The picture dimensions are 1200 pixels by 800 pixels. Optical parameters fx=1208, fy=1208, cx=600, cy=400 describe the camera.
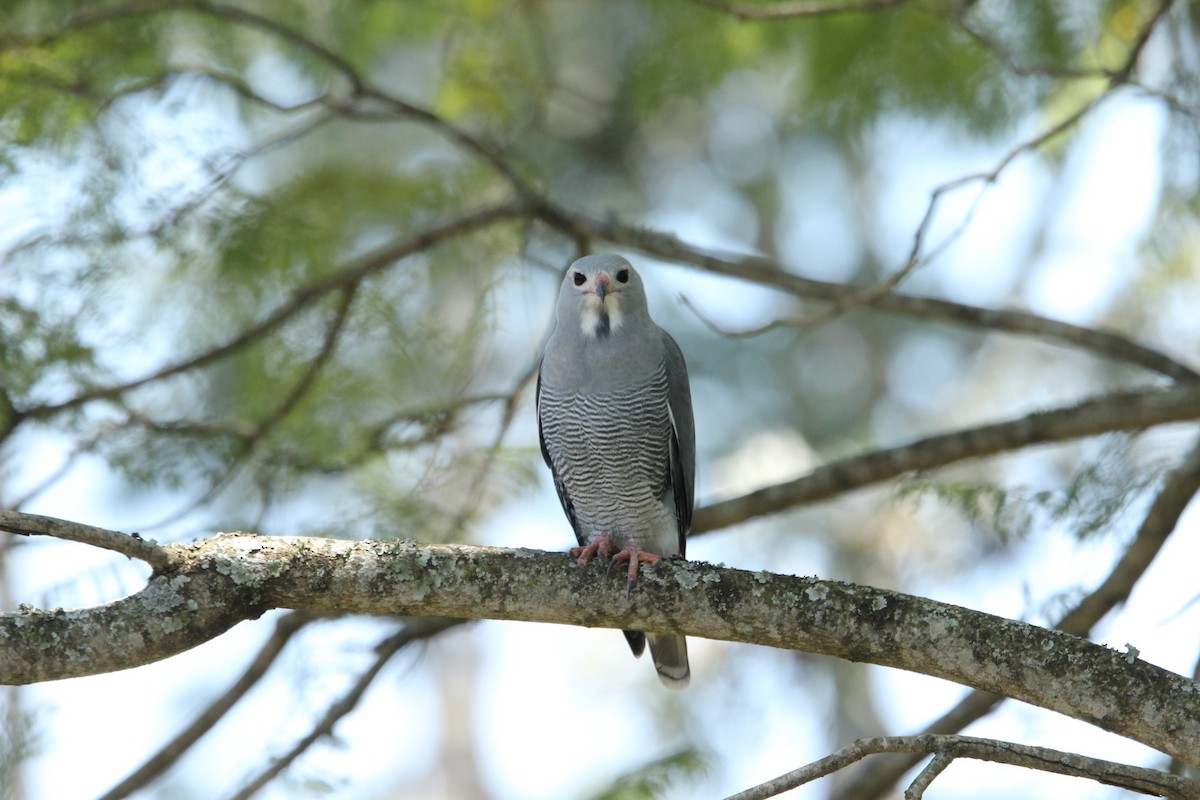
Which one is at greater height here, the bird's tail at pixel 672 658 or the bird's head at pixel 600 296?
the bird's head at pixel 600 296

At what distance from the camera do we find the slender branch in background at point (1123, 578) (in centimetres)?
475

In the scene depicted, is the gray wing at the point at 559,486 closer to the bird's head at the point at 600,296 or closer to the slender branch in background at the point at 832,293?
the bird's head at the point at 600,296

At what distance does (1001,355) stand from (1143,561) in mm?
6251

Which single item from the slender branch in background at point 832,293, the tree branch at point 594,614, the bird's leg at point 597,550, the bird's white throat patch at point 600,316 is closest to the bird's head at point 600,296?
the bird's white throat patch at point 600,316

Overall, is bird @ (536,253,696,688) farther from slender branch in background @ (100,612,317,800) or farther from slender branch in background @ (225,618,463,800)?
slender branch in background @ (100,612,317,800)

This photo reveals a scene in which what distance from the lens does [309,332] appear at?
575 centimetres

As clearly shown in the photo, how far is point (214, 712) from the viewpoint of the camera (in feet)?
16.0

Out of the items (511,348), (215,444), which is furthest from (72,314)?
(511,348)

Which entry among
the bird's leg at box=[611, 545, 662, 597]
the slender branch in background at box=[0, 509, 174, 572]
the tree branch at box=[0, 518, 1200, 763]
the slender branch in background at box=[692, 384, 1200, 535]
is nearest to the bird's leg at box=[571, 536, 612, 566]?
the bird's leg at box=[611, 545, 662, 597]

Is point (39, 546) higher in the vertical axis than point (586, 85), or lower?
lower

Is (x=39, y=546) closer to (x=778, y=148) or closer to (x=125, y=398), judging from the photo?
(x=125, y=398)

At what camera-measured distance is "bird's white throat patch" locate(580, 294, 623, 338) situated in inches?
200

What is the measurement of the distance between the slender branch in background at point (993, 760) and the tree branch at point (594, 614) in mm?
221

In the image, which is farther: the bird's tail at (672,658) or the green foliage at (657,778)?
the bird's tail at (672,658)
